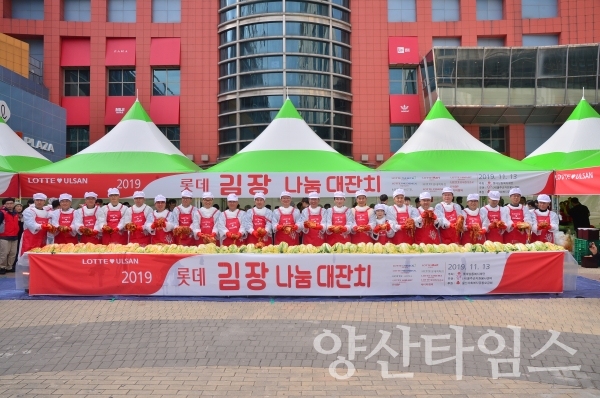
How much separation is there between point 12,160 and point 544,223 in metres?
12.6

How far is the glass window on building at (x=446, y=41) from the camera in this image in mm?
26547

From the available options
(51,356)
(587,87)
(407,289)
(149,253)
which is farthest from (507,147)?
(51,356)

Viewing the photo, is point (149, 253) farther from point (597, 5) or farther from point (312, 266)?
point (597, 5)

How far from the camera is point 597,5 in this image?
85.2ft

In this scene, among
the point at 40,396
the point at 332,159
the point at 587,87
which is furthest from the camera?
the point at 587,87

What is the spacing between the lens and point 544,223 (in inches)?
363

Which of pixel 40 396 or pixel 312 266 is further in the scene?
pixel 312 266

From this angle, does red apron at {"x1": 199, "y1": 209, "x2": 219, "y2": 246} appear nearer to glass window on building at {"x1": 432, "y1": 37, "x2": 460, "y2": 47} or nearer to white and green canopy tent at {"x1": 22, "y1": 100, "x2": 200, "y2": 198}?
white and green canopy tent at {"x1": 22, "y1": 100, "x2": 200, "y2": 198}

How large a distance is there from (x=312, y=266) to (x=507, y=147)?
22780 millimetres

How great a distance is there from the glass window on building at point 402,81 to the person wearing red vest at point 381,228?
18.6m

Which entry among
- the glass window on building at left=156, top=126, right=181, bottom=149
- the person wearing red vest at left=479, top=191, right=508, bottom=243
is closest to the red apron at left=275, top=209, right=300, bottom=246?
the person wearing red vest at left=479, top=191, right=508, bottom=243

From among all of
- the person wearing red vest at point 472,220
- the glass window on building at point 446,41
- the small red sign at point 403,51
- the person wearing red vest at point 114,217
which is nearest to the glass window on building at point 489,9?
the glass window on building at point 446,41

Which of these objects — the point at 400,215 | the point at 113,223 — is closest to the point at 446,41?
the point at 400,215

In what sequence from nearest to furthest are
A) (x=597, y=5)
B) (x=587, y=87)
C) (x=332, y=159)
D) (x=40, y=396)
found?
1. (x=40, y=396)
2. (x=332, y=159)
3. (x=587, y=87)
4. (x=597, y=5)
